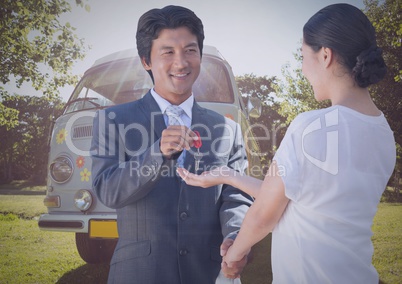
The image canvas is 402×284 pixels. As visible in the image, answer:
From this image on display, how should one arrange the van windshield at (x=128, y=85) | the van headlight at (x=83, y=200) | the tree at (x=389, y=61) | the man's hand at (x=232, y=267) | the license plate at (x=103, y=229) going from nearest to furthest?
the man's hand at (x=232, y=267) < the license plate at (x=103, y=229) < the van headlight at (x=83, y=200) < the van windshield at (x=128, y=85) < the tree at (x=389, y=61)

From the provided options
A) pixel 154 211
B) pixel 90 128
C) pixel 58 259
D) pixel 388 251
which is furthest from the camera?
pixel 388 251

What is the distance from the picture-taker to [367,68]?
3.74ft

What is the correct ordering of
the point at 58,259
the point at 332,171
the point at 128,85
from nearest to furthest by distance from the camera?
1. the point at 332,171
2. the point at 128,85
3. the point at 58,259

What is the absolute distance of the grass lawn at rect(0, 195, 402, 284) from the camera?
375cm

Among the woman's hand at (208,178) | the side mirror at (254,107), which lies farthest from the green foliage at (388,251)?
the woman's hand at (208,178)

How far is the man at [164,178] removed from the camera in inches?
54.7

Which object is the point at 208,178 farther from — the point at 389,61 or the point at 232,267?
the point at 389,61

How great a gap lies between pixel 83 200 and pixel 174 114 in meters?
1.98

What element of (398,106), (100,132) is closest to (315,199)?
(100,132)

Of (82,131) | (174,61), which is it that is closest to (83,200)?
(82,131)

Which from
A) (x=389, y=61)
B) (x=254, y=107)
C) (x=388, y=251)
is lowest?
(x=388, y=251)

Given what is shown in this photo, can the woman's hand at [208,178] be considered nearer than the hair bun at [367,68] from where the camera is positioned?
No

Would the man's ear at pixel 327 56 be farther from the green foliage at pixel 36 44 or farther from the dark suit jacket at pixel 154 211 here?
the green foliage at pixel 36 44

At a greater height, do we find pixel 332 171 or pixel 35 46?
pixel 35 46
